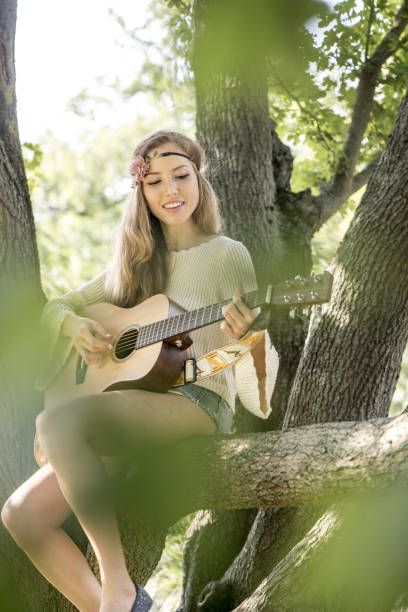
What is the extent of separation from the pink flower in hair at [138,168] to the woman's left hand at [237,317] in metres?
0.85

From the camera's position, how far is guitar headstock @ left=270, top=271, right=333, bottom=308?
8.02 feet

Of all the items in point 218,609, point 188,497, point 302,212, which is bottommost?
point 218,609

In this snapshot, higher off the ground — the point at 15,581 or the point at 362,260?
the point at 362,260

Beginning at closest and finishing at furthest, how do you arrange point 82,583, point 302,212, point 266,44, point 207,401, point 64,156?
point 266,44 < point 82,583 < point 207,401 < point 302,212 < point 64,156

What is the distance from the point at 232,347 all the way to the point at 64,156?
13166mm

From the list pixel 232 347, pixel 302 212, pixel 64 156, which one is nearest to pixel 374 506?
pixel 232 347

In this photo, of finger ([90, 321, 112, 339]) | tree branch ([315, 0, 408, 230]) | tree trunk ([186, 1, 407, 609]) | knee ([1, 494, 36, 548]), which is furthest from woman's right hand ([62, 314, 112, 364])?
tree branch ([315, 0, 408, 230])

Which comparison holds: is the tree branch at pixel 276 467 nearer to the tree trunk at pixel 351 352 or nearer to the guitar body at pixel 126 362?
the guitar body at pixel 126 362

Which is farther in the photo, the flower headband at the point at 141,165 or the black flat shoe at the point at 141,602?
the flower headband at the point at 141,165

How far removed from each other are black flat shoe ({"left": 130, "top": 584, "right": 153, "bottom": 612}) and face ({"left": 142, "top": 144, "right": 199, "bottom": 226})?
1371 millimetres

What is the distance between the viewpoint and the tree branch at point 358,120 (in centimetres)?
485

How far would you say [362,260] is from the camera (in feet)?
10.8

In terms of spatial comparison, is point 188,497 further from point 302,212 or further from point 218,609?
point 302,212

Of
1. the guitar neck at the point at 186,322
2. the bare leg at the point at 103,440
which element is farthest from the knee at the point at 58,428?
the guitar neck at the point at 186,322
